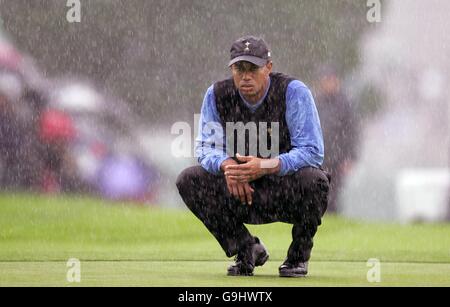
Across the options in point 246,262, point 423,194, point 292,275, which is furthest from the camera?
point 423,194

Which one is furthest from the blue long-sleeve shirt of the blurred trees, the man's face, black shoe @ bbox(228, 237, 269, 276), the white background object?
the blurred trees

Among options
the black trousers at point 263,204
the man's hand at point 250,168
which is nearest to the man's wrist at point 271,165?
the man's hand at point 250,168

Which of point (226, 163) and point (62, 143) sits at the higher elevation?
point (62, 143)

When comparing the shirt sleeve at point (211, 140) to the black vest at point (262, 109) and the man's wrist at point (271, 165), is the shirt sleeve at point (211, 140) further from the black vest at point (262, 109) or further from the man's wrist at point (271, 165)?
the man's wrist at point (271, 165)

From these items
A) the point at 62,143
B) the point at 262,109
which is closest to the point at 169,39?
the point at 62,143

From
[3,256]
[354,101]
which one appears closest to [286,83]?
[3,256]

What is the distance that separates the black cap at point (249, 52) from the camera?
21.7 ft

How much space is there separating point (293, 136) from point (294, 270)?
0.75 meters

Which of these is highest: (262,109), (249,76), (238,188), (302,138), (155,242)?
(249,76)

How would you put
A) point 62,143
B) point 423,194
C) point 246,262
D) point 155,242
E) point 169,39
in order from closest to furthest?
point 246,262
point 155,242
point 423,194
point 62,143
point 169,39

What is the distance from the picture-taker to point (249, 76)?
6.72 meters

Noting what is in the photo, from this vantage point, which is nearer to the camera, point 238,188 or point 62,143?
point 238,188

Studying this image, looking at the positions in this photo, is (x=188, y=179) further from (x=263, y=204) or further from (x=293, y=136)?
(x=293, y=136)

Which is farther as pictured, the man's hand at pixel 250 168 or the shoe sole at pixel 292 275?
the shoe sole at pixel 292 275
